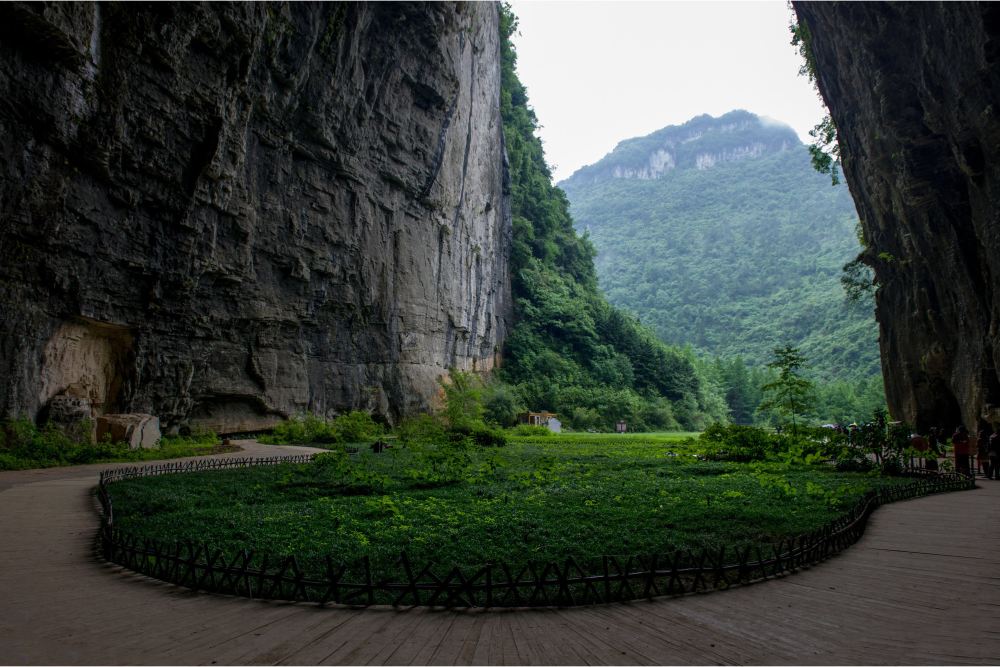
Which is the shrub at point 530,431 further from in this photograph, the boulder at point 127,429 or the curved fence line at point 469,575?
the curved fence line at point 469,575

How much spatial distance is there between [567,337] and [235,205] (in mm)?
37815

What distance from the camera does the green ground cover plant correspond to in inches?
634

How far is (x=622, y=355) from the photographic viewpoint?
5712 cm

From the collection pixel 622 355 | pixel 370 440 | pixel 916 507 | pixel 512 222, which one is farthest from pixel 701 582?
pixel 512 222

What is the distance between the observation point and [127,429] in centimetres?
2053

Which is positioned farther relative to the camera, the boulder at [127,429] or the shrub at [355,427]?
the shrub at [355,427]

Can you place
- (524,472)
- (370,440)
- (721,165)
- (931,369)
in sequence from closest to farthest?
1. (524,472)
2. (931,369)
3. (370,440)
4. (721,165)

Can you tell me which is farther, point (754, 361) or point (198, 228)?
point (754, 361)

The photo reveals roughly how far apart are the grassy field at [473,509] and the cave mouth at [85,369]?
7050 millimetres

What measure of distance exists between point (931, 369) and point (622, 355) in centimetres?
3502

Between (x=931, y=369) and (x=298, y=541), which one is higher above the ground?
(x=931, y=369)

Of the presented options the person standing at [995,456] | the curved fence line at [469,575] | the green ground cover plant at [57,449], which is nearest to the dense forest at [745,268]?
the person standing at [995,456]

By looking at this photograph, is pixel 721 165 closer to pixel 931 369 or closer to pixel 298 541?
pixel 931 369

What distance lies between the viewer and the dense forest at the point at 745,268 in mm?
71438
